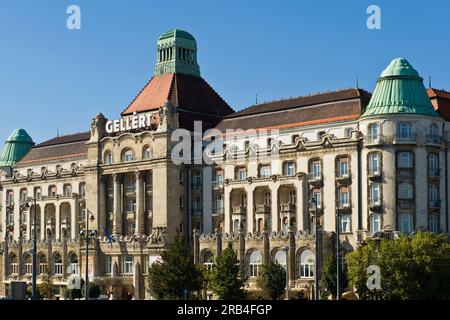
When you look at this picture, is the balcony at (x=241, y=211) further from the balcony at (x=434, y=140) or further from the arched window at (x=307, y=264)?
the balcony at (x=434, y=140)

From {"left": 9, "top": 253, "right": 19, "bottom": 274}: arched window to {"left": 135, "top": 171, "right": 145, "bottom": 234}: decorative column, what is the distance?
90.2ft

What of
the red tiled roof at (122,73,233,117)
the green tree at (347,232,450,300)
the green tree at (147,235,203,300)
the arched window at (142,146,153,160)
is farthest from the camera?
the red tiled roof at (122,73,233,117)

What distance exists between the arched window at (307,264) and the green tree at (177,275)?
43.2ft

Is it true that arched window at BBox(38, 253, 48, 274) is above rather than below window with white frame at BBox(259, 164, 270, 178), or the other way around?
below

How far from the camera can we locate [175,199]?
125812mm

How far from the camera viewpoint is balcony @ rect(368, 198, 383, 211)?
106 metres

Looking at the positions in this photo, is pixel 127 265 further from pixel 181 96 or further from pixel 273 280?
pixel 273 280

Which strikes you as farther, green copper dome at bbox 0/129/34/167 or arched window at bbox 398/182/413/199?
green copper dome at bbox 0/129/34/167

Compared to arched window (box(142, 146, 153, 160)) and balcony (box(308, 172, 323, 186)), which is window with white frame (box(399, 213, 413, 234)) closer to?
balcony (box(308, 172, 323, 186))

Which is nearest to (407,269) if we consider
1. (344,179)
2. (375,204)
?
(375,204)

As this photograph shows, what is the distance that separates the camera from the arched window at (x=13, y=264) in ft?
476

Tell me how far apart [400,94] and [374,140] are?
6.37 m

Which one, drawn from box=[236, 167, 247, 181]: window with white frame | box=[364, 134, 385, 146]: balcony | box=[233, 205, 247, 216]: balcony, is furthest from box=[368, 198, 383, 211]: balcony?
box=[236, 167, 247, 181]: window with white frame
